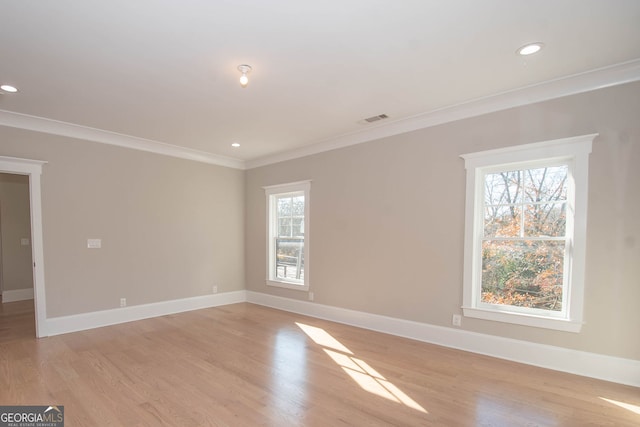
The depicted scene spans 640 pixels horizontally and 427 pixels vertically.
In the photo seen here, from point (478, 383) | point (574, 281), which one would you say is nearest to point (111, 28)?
point (478, 383)

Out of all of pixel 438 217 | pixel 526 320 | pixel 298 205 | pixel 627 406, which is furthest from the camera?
pixel 298 205

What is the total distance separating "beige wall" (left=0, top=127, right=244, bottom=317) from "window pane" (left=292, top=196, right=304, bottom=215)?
140cm

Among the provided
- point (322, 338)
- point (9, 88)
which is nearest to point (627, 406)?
point (322, 338)

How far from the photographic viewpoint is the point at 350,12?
2018 millimetres

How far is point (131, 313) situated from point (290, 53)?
4593mm

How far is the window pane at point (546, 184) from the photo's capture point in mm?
3086

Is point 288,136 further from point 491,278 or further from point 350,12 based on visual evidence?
point 491,278

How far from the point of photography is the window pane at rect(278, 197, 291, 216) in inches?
226

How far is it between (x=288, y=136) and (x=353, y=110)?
1.33 m

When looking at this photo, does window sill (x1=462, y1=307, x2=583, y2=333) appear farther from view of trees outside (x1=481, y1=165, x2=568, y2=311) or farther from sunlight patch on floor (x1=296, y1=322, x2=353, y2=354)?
sunlight patch on floor (x1=296, y1=322, x2=353, y2=354)

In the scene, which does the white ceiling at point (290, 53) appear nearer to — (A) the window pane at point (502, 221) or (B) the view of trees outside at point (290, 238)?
(A) the window pane at point (502, 221)

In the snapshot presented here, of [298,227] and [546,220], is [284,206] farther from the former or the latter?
[546,220]

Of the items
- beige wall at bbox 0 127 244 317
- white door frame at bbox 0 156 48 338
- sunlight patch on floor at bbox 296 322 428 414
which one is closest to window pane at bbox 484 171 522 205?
sunlight patch on floor at bbox 296 322 428 414

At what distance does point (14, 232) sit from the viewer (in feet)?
20.6
